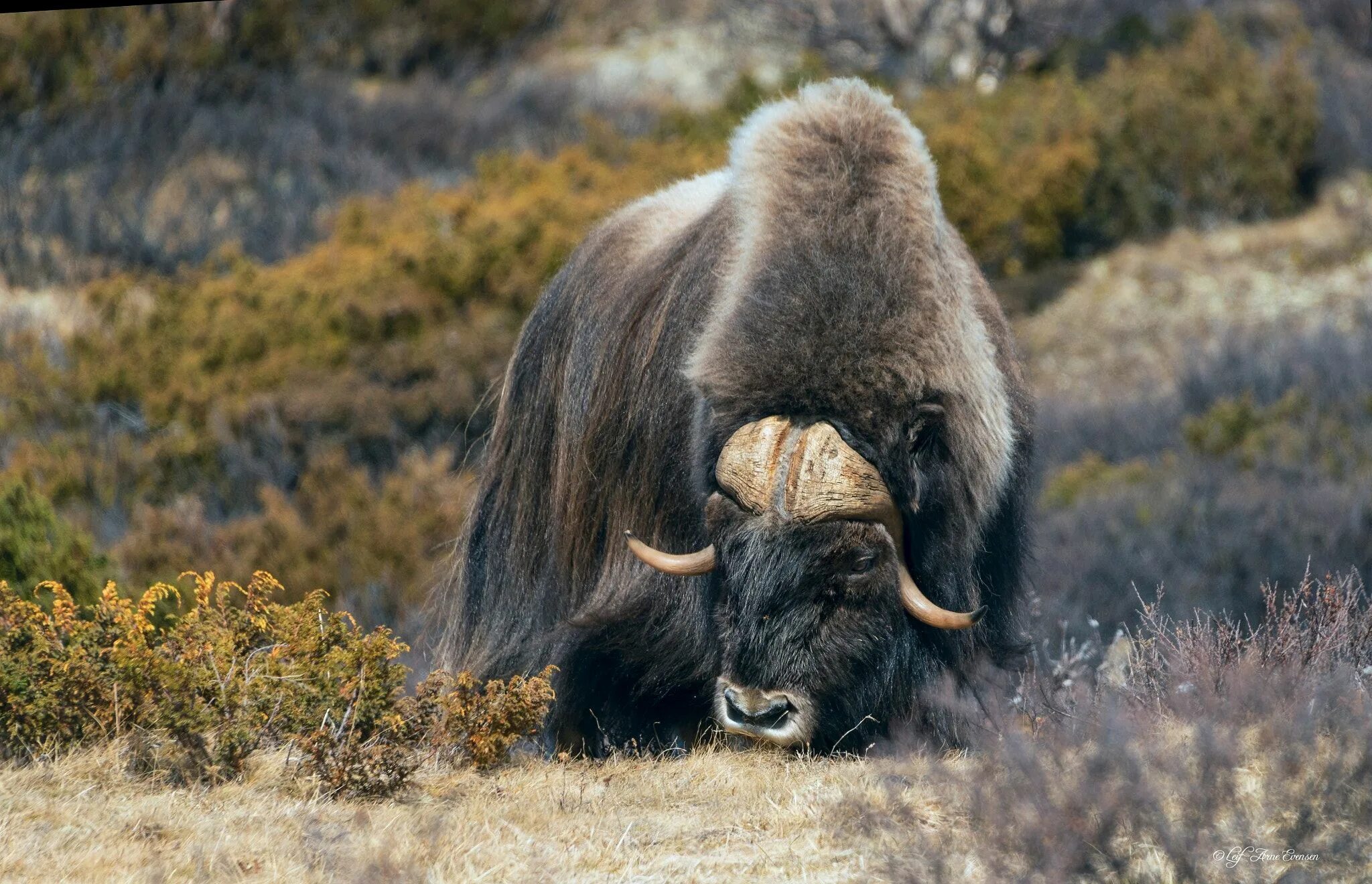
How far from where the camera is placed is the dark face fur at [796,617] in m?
3.74

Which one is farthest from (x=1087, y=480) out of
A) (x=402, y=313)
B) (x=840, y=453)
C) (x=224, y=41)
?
(x=224, y=41)

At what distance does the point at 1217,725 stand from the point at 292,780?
2.13m

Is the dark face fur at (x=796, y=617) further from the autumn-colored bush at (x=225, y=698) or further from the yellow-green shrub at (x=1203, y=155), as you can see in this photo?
the yellow-green shrub at (x=1203, y=155)

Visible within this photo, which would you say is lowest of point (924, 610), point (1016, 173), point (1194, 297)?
point (1194, 297)

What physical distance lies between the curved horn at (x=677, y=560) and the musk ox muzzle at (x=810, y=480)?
7.5 inches

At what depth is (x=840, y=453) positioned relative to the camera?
3729 millimetres

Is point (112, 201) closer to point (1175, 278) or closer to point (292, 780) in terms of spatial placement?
point (1175, 278)

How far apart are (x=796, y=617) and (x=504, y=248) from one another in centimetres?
958

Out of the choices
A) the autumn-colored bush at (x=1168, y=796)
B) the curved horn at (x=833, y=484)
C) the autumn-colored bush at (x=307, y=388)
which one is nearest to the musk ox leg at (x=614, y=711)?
the curved horn at (x=833, y=484)

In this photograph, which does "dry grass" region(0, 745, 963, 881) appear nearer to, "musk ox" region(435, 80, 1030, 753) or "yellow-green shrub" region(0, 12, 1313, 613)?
"musk ox" region(435, 80, 1030, 753)

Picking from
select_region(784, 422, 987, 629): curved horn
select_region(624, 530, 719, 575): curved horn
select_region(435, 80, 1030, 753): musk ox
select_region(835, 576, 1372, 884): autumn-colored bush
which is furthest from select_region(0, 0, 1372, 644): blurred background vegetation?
select_region(835, 576, 1372, 884): autumn-colored bush

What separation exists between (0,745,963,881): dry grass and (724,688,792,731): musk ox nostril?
0.13 metres

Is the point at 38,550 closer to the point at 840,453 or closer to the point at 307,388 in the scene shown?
the point at 840,453

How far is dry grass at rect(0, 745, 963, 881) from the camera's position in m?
3.05
